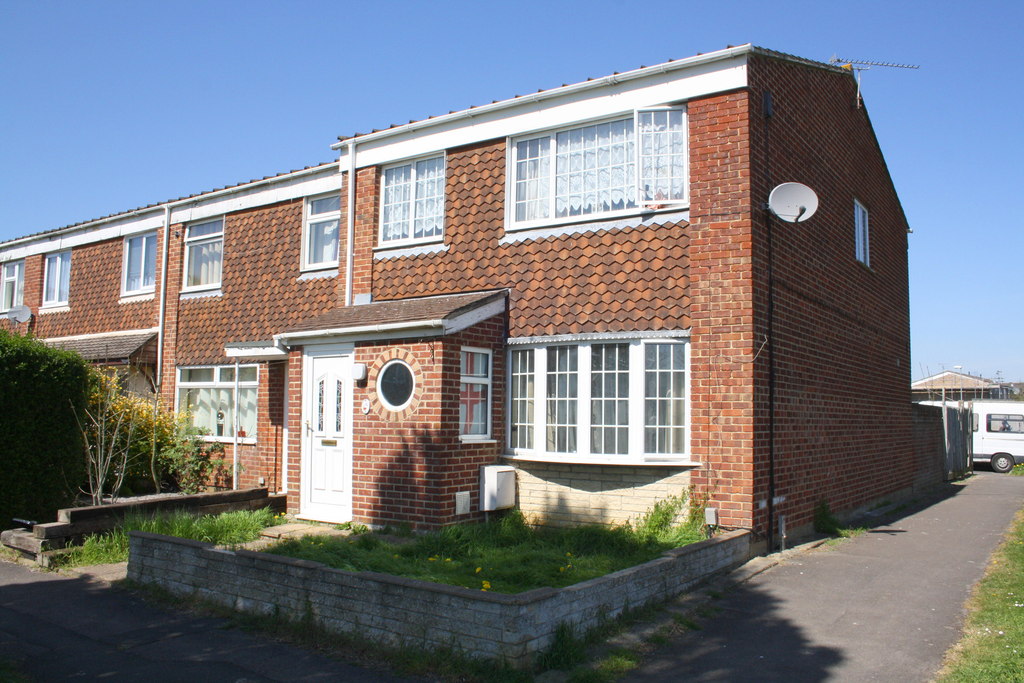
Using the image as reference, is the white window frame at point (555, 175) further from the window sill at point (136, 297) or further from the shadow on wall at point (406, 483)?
the window sill at point (136, 297)

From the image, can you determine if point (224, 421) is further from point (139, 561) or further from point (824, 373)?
point (824, 373)

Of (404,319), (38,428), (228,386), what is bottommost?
(38,428)

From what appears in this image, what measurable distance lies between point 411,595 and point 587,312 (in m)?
5.22

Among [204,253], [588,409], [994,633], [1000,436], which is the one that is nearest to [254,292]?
[204,253]

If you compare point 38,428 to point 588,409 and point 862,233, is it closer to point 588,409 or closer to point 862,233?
point 588,409

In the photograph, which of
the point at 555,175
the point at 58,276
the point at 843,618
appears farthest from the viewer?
the point at 58,276

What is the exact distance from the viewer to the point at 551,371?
10.7m

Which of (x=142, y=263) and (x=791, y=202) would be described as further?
(x=142, y=263)

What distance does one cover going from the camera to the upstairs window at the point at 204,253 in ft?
51.9

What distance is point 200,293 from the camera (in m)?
15.8

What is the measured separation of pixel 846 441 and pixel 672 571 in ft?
20.4

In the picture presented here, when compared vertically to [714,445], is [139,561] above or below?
below

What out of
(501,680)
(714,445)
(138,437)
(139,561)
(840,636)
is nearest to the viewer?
(501,680)

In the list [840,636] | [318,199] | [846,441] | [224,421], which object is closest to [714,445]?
[840,636]
